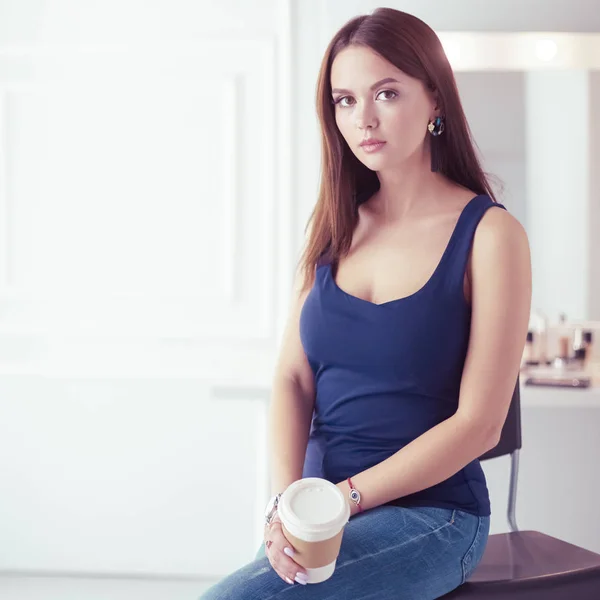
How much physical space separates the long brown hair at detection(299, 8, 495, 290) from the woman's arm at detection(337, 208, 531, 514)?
0.58 feet

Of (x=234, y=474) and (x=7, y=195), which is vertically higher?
(x=7, y=195)

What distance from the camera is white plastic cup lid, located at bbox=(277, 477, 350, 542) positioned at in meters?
0.92

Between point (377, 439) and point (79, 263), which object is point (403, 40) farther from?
point (79, 263)

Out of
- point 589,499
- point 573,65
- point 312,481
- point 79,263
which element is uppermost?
point 573,65

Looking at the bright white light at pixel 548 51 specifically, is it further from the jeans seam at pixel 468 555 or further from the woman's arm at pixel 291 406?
the jeans seam at pixel 468 555

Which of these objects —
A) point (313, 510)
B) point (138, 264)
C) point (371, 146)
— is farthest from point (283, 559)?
point (138, 264)

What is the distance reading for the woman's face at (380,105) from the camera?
1.16 m

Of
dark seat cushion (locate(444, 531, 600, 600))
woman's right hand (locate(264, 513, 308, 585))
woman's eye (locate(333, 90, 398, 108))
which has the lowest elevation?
dark seat cushion (locate(444, 531, 600, 600))

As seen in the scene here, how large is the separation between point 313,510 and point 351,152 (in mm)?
614

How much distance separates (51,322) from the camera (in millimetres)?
2455

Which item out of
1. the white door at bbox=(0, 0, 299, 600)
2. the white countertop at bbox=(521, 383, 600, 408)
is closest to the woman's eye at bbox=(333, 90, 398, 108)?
the white countertop at bbox=(521, 383, 600, 408)

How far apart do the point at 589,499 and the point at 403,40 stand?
5.28ft

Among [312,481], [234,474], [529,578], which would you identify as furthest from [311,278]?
[234,474]

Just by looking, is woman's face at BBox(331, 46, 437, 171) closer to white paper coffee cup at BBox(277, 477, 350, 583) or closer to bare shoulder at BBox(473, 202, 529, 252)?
bare shoulder at BBox(473, 202, 529, 252)
